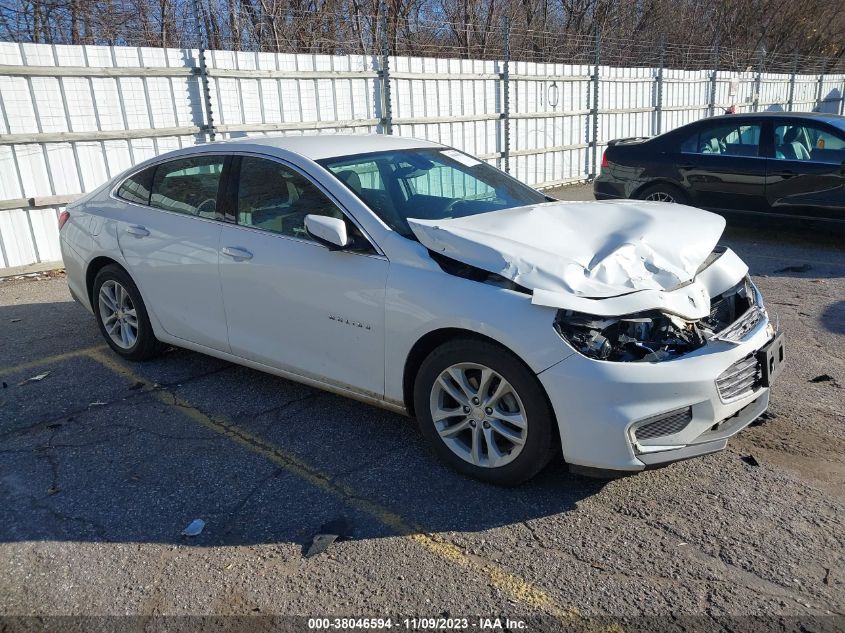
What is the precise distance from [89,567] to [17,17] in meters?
12.7

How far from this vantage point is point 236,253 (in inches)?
171

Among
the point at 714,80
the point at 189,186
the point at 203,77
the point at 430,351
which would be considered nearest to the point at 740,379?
the point at 430,351

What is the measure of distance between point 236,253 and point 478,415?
1849 mm

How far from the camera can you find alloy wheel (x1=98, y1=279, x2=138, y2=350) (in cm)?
531

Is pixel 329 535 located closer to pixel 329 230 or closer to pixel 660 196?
pixel 329 230

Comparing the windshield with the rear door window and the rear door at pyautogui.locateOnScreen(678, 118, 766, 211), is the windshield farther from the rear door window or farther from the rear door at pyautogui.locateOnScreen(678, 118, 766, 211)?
the rear door at pyautogui.locateOnScreen(678, 118, 766, 211)

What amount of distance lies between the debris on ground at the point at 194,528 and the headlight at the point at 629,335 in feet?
6.12

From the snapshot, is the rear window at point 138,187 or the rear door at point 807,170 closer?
the rear window at point 138,187

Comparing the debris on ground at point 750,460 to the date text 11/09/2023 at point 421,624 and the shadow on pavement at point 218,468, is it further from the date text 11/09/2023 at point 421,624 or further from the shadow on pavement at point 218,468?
the date text 11/09/2023 at point 421,624

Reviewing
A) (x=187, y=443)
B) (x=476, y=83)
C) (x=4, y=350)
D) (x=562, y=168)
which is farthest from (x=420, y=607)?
(x=562, y=168)

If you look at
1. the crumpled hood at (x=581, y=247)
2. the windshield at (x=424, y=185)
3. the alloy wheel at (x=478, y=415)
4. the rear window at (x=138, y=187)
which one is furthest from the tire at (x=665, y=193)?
the alloy wheel at (x=478, y=415)

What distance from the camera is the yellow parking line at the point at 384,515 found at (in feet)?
9.17

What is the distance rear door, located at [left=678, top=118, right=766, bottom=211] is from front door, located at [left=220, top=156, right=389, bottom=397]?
6.42m

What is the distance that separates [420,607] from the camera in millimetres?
2770
